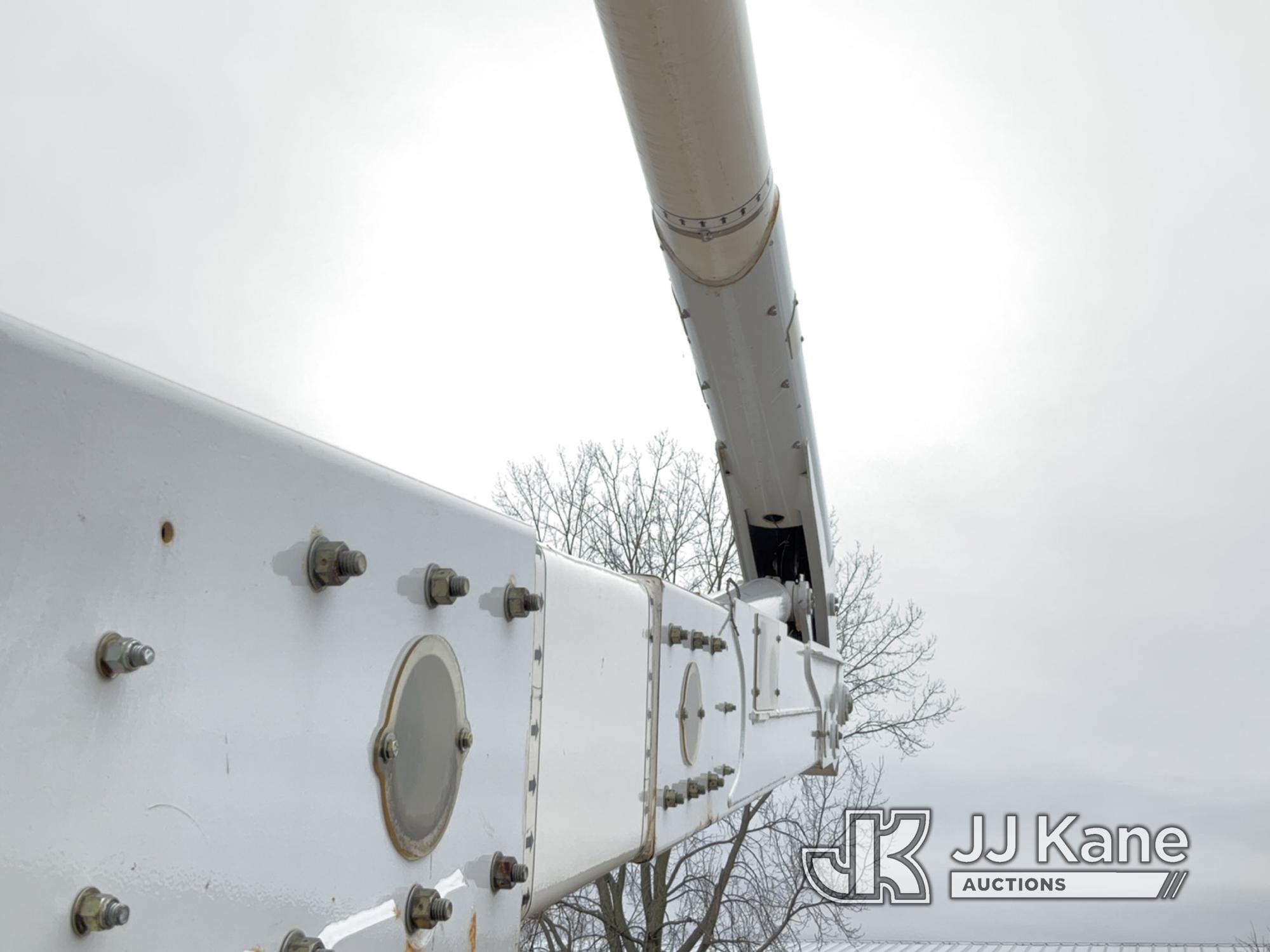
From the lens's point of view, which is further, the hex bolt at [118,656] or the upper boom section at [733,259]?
the upper boom section at [733,259]

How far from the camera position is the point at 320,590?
4.43ft

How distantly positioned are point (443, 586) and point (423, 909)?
0.44 meters

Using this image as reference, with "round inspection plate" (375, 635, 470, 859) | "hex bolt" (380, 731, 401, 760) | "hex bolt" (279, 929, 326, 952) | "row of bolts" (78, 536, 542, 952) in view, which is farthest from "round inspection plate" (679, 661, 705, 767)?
"hex bolt" (279, 929, 326, 952)

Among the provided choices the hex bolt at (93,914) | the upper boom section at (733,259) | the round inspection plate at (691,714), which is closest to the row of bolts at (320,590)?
the hex bolt at (93,914)

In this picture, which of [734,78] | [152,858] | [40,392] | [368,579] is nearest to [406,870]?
[368,579]

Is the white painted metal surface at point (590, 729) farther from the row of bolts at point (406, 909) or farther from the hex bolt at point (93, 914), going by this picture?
the hex bolt at point (93, 914)

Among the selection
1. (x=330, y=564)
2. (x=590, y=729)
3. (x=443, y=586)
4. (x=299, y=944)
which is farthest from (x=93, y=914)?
(x=590, y=729)

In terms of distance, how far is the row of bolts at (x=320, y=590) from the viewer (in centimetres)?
98

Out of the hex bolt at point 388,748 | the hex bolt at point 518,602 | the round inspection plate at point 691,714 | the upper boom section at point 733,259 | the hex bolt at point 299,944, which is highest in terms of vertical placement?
the upper boom section at point 733,259

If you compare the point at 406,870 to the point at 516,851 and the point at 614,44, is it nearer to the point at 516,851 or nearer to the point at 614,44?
the point at 516,851

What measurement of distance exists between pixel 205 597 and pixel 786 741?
4.28 m

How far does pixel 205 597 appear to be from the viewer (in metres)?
1.14

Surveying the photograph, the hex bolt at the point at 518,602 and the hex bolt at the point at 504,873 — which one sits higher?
the hex bolt at the point at 518,602

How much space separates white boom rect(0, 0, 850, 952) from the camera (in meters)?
0.96
